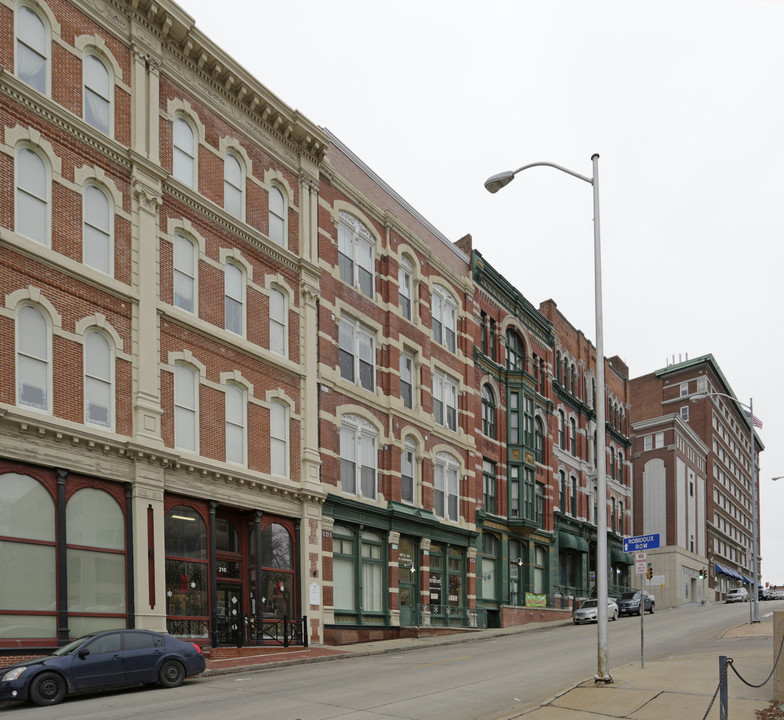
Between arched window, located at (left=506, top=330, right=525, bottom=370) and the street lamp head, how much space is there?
30.1m

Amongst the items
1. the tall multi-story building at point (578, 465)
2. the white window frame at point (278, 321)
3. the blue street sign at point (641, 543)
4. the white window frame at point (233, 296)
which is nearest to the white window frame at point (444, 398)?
the white window frame at point (278, 321)

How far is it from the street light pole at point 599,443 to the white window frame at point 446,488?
2165 centimetres

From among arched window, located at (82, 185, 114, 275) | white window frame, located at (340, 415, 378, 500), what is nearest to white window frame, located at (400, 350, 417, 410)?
white window frame, located at (340, 415, 378, 500)

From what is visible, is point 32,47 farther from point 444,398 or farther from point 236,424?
point 444,398

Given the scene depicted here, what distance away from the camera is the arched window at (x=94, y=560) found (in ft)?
72.8

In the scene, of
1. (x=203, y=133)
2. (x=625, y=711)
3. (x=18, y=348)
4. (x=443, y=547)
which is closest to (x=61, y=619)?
(x=18, y=348)

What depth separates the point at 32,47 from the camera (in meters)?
23.1

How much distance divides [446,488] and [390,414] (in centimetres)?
630

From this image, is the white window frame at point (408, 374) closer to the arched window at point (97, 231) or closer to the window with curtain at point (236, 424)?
the window with curtain at point (236, 424)

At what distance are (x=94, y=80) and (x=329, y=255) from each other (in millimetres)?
11812

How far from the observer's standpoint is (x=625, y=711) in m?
15.5

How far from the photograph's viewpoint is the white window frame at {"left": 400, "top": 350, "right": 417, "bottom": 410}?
39.2 m

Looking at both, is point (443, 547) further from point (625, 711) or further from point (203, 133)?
point (625, 711)

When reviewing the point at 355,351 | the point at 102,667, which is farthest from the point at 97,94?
the point at 102,667
